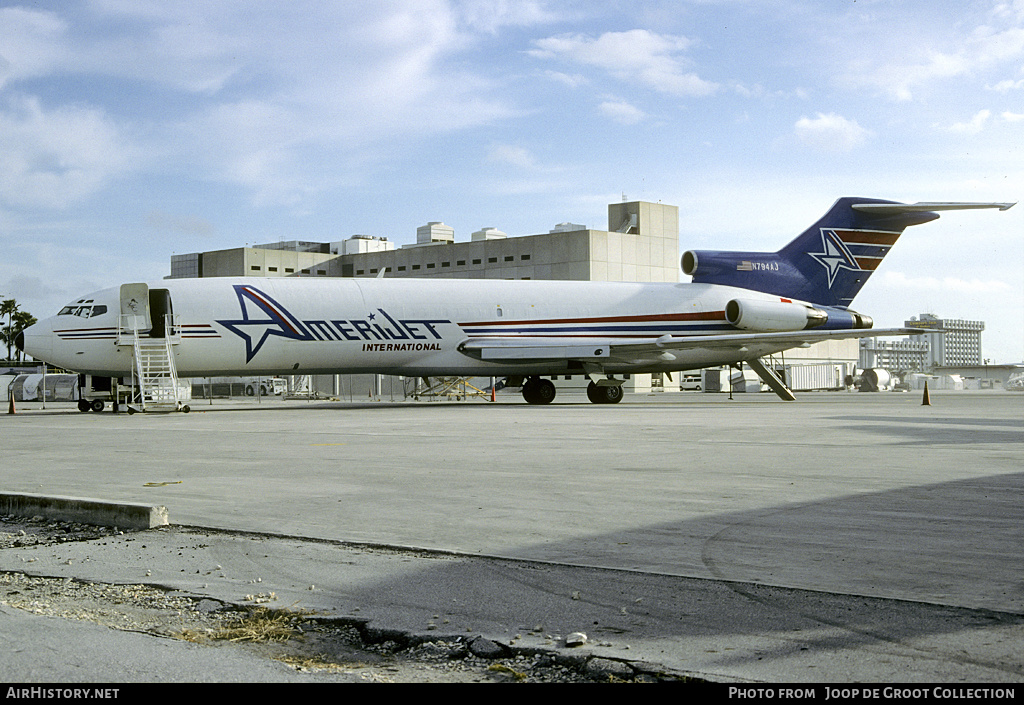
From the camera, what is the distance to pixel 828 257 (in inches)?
1457

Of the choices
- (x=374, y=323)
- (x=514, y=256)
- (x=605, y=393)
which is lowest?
(x=605, y=393)

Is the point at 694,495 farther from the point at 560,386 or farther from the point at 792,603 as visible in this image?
the point at 560,386

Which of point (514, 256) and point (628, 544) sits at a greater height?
point (514, 256)

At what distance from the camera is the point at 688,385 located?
240 ft

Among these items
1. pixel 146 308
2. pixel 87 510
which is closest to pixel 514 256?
pixel 146 308

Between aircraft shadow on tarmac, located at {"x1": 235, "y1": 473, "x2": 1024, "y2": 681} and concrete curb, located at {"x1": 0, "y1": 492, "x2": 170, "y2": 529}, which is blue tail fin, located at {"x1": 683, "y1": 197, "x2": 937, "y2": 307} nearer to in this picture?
aircraft shadow on tarmac, located at {"x1": 235, "y1": 473, "x2": 1024, "y2": 681}

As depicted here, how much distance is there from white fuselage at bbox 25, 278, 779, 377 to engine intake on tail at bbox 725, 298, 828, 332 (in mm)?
468

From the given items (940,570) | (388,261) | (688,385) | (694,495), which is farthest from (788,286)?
(388,261)

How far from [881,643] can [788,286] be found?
33826 mm

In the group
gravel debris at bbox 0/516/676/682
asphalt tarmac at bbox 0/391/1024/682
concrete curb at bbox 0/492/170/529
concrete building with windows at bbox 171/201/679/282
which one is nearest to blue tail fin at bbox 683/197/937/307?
asphalt tarmac at bbox 0/391/1024/682

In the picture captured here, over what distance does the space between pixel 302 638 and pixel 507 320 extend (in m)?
27.5

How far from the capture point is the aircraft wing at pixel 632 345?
31484 millimetres

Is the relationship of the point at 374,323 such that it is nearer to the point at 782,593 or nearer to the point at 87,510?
the point at 87,510

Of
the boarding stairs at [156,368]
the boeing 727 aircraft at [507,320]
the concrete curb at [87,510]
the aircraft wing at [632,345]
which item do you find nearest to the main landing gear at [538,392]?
the boeing 727 aircraft at [507,320]
